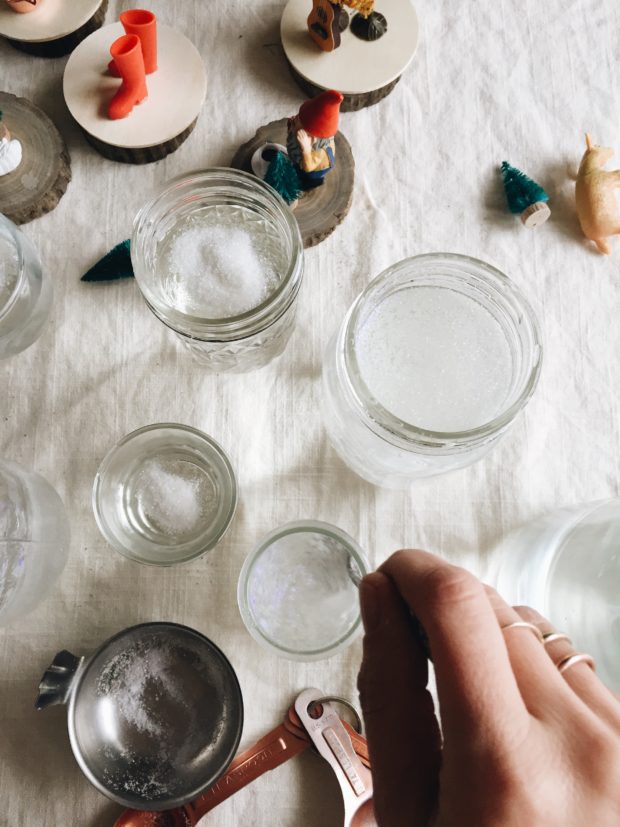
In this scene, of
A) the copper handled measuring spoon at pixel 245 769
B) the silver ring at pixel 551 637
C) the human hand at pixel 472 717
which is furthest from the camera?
the copper handled measuring spoon at pixel 245 769

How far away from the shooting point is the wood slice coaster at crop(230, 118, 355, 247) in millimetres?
633

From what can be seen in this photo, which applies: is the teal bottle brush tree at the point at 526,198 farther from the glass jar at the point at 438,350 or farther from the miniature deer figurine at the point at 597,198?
the glass jar at the point at 438,350

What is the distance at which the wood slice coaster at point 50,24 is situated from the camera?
641 millimetres

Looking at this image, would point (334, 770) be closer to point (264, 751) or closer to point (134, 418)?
point (264, 751)

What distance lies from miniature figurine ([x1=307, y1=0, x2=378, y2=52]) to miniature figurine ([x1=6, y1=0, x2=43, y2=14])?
0.26 meters

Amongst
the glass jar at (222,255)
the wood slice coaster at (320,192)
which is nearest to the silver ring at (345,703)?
the glass jar at (222,255)

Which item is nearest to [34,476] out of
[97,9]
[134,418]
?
[134,418]

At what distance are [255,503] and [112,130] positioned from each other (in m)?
0.38

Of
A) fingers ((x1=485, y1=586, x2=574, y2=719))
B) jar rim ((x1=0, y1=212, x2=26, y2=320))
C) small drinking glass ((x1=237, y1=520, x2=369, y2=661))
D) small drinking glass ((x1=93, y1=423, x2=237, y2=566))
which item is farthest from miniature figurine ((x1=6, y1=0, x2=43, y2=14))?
fingers ((x1=485, y1=586, x2=574, y2=719))

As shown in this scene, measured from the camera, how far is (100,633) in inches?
23.0

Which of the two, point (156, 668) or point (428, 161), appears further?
point (428, 161)

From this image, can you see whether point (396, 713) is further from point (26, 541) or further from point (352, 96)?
point (352, 96)

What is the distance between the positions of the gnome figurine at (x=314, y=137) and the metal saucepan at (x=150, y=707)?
413 mm

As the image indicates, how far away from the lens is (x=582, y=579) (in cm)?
58
